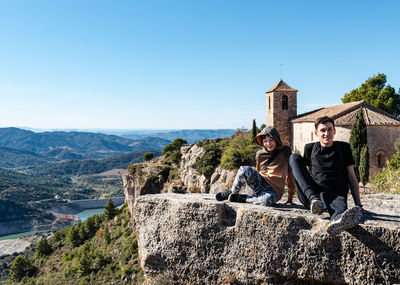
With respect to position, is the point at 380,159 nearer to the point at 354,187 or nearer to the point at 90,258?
the point at 354,187

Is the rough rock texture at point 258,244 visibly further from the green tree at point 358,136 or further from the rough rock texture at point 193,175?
the rough rock texture at point 193,175

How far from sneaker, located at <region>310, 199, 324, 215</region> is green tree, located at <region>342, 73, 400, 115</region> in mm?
37572

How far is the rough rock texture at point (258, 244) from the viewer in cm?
362

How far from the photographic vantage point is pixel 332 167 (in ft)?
14.9

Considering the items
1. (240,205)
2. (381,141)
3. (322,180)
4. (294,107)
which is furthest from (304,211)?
(294,107)

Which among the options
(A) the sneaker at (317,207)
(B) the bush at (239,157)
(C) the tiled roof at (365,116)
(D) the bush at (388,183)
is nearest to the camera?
(A) the sneaker at (317,207)

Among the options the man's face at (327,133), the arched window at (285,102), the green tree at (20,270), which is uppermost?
the arched window at (285,102)

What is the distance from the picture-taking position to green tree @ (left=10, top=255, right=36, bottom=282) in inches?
1860

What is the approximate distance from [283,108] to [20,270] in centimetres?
5077

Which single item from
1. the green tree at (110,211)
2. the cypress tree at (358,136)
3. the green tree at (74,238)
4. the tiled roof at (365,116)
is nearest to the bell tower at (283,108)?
the tiled roof at (365,116)

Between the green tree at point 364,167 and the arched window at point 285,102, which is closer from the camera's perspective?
the green tree at point 364,167

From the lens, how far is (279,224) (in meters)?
4.14

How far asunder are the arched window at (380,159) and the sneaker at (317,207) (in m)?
23.9

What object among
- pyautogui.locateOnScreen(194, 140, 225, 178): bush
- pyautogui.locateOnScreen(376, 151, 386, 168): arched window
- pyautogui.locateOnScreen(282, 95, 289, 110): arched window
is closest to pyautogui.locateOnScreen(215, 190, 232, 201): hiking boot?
pyautogui.locateOnScreen(376, 151, 386, 168): arched window
